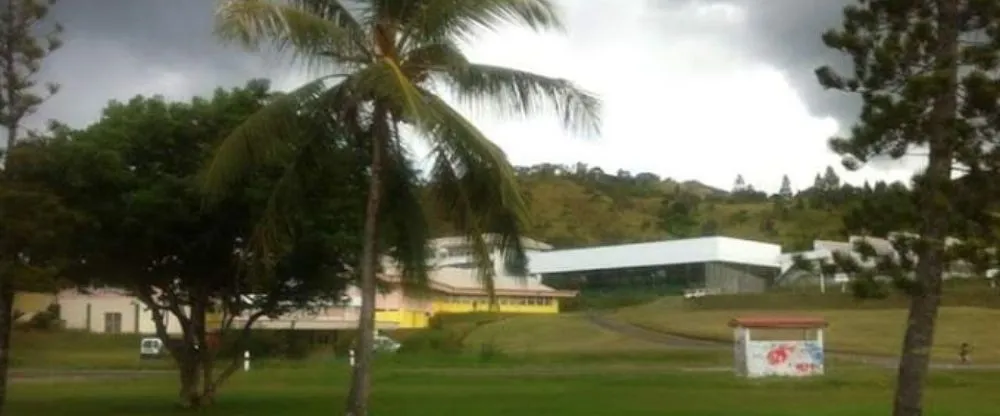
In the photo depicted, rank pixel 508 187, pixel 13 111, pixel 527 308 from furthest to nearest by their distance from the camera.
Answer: pixel 527 308 → pixel 13 111 → pixel 508 187

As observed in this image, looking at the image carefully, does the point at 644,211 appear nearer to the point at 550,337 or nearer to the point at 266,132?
the point at 550,337

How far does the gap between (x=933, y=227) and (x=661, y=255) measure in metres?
87.7

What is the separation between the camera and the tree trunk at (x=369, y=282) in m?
19.7

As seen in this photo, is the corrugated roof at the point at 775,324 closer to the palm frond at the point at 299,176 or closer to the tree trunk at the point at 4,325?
the palm frond at the point at 299,176

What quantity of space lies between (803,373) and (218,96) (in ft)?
82.0

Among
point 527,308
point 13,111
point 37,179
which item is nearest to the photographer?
point 13,111

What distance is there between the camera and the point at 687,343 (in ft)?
244

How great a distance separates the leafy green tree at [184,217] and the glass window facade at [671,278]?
73.7 meters

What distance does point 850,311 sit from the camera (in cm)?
8275

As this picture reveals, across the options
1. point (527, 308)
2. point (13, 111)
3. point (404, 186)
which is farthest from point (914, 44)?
point (527, 308)

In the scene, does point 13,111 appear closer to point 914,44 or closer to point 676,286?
point 914,44

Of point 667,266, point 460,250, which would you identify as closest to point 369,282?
point 460,250

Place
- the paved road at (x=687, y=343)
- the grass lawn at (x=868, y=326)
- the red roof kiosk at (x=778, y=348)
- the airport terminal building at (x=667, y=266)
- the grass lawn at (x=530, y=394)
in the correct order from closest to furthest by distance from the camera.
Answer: the grass lawn at (x=530, y=394) < the red roof kiosk at (x=778, y=348) < the paved road at (x=687, y=343) < the grass lawn at (x=868, y=326) < the airport terminal building at (x=667, y=266)

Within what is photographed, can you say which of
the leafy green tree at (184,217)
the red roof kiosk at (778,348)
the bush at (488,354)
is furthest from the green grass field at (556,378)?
the leafy green tree at (184,217)
